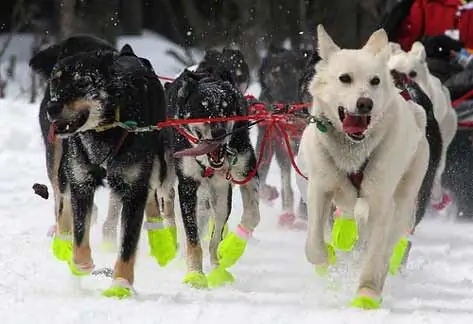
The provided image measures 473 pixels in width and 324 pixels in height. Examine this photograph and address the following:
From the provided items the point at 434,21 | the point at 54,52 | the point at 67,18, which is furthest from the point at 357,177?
the point at 67,18

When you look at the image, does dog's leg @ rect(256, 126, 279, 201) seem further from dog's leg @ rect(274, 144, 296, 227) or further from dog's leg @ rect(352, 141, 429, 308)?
dog's leg @ rect(352, 141, 429, 308)

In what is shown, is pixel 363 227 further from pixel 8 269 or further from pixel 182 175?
pixel 8 269

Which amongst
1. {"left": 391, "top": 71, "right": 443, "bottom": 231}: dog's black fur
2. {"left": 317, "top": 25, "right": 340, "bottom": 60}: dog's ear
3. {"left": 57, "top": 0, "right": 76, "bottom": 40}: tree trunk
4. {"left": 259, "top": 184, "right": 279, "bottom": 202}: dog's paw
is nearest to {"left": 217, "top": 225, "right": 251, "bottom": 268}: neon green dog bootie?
{"left": 391, "top": 71, "right": 443, "bottom": 231}: dog's black fur

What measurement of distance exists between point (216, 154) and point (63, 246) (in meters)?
0.74

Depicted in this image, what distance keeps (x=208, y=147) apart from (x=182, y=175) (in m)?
0.26

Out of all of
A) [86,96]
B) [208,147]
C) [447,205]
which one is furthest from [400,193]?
[447,205]

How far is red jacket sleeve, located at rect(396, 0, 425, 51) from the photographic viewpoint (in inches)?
254

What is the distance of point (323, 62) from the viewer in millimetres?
3354

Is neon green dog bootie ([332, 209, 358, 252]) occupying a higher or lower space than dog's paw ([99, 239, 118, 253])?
higher

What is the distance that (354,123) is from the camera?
3.20m

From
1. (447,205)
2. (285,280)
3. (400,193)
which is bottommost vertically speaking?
(447,205)

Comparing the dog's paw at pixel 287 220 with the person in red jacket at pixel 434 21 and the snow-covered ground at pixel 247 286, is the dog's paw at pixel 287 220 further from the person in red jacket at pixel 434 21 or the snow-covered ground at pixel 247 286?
the person in red jacket at pixel 434 21

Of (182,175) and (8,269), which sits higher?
(182,175)

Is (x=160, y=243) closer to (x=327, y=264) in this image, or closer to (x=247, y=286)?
(x=247, y=286)
